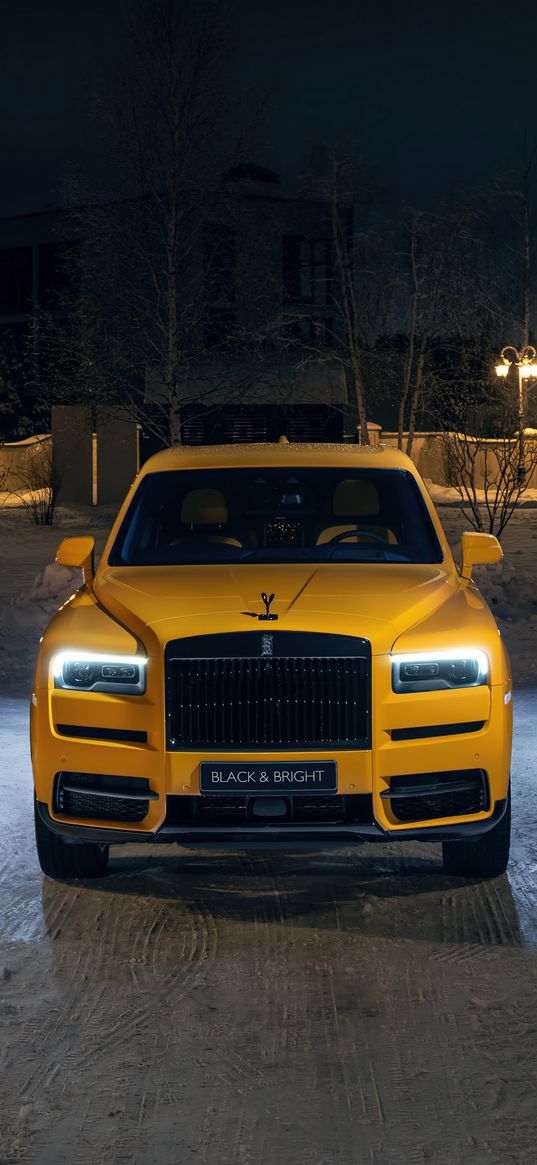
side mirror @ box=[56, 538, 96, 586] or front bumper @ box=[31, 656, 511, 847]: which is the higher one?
side mirror @ box=[56, 538, 96, 586]

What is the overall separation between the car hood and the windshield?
45cm

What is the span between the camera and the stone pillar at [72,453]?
44.1m

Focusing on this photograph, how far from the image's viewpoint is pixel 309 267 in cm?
4838

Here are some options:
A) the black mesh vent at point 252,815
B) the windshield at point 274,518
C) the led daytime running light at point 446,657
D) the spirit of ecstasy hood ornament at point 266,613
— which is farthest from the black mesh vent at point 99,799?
the windshield at point 274,518

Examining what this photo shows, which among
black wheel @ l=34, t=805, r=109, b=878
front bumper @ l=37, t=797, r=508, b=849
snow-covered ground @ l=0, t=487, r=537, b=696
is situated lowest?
snow-covered ground @ l=0, t=487, r=537, b=696

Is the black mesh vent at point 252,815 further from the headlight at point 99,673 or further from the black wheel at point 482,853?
the black wheel at point 482,853

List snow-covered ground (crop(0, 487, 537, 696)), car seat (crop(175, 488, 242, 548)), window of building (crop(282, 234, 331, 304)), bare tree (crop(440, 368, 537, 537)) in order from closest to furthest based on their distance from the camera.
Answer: car seat (crop(175, 488, 242, 548)), snow-covered ground (crop(0, 487, 537, 696)), bare tree (crop(440, 368, 537, 537)), window of building (crop(282, 234, 331, 304))

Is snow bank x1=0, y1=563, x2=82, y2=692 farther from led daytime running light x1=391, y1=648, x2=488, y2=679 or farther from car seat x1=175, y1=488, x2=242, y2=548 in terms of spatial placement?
led daytime running light x1=391, y1=648, x2=488, y2=679

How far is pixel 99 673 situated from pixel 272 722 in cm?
67

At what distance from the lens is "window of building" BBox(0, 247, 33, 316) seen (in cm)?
6850

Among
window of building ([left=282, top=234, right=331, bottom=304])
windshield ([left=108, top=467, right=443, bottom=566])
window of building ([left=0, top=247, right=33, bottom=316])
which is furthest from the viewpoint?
window of building ([left=0, top=247, right=33, bottom=316])

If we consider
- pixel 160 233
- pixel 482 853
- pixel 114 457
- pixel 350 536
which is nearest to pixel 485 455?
pixel 160 233

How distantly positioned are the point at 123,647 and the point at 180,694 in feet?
0.98

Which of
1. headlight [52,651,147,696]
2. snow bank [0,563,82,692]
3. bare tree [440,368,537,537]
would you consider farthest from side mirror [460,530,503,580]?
bare tree [440,368,537,537]
